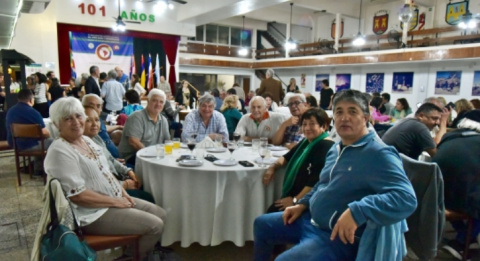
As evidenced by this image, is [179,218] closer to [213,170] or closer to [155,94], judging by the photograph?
[213,170]

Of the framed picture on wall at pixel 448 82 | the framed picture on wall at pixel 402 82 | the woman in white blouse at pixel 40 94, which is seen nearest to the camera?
the woman in white blouse at pixel 40 94

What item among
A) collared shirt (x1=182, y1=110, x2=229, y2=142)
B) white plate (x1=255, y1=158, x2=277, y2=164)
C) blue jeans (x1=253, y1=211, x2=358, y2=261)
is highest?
collared shirt (x1=182, y1=110, x2=229, y2=142)

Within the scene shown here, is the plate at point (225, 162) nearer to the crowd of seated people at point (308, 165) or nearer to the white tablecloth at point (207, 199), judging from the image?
the white tablecloth at point (207, 199)

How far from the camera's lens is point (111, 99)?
7070 millimetres

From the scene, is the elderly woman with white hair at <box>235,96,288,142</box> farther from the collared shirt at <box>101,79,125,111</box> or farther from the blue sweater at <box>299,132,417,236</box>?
the collared shirt at <box>101,79,125,111</box>

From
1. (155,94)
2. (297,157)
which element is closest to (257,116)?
(155,94)

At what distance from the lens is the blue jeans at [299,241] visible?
1610 mm

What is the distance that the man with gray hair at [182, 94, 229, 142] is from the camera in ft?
11.6

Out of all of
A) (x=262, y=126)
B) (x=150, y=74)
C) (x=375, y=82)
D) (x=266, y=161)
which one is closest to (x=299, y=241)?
(x=266, y=161)

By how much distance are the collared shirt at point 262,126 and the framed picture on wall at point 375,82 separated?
10476mm

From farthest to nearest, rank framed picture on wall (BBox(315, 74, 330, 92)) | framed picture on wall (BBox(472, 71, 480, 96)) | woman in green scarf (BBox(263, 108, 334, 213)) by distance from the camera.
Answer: framed picture on wall (BBox(315, 74, 330, 92)) → framed picture on wall (BBox(472, 71, 480, 96)) → woman in green scarf (BBox(263, 108, 334, 213))

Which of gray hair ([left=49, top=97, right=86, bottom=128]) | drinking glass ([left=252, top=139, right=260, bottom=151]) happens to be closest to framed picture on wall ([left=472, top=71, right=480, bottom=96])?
drinking glass ([left=252, top=139, right=260, bottom=151])

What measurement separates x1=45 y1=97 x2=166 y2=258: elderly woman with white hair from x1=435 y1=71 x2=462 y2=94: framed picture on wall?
11.7 meters

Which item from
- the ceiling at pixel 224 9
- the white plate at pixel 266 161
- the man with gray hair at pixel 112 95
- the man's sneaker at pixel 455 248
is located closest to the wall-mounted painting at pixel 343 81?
the ceiling at pixel 224 9
